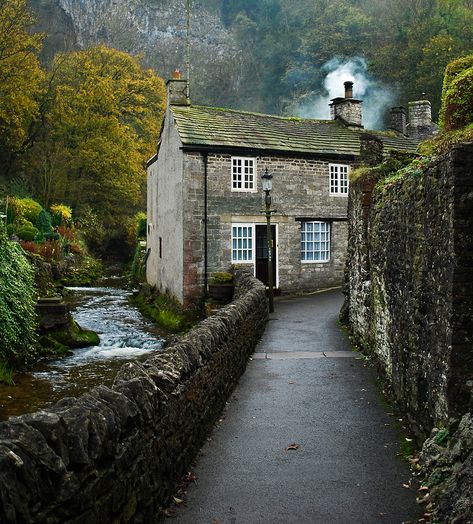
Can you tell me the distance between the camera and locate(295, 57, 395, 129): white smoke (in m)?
57.0

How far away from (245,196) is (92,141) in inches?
893

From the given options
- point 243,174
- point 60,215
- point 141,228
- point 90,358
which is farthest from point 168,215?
point 141,228

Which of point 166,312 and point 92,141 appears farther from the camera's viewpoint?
point 92,141

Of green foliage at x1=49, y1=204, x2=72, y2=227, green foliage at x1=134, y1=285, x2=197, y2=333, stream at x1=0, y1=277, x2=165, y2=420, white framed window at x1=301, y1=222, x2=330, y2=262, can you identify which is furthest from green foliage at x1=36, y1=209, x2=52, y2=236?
white framed window at x1=301, y1=222, x2=330, y2=262

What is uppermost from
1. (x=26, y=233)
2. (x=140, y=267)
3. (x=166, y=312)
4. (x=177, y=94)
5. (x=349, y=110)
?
(x=349, y=110)

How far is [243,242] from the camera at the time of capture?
77.6 ft

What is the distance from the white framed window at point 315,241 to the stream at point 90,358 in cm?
737

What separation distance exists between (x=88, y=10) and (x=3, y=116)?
174ft

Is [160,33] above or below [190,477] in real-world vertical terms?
above

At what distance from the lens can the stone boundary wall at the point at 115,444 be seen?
3482 mm

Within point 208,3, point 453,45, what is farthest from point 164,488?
point 208,3

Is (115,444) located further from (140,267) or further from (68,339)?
(140,267)

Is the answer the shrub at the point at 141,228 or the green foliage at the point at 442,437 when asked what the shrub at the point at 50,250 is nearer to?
the shrub at the point at 141,228

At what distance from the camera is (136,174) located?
44031mm
